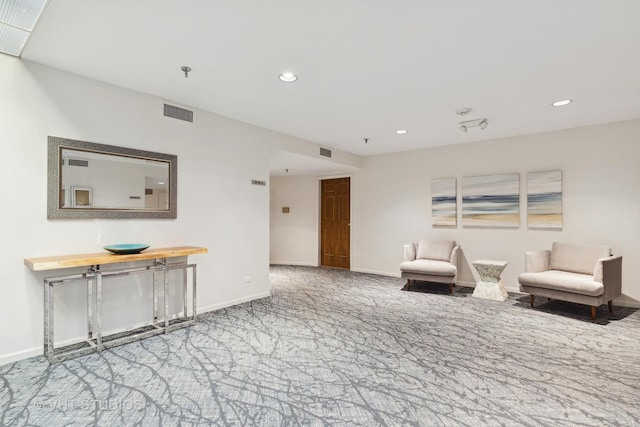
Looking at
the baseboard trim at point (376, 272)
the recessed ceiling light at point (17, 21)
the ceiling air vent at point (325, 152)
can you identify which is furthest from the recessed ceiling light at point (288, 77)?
the baseboard trim at point (376, 272)

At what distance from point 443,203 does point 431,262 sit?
1.27 m

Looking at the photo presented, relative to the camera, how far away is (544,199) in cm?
528

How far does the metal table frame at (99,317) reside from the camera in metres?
2.91

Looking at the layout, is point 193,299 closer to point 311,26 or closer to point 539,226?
point 311,26

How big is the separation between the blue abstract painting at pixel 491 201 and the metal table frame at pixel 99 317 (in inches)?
187

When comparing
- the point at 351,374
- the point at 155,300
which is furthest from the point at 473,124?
the point at 155,300

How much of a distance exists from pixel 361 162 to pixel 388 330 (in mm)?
4483

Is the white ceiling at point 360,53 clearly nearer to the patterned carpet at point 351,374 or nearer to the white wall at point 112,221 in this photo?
the white wall at point 112,221

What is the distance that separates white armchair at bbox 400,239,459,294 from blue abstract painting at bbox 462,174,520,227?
648 mm

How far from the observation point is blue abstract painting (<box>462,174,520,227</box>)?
5.54 meters

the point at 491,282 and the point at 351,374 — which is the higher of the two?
the point at 491,282

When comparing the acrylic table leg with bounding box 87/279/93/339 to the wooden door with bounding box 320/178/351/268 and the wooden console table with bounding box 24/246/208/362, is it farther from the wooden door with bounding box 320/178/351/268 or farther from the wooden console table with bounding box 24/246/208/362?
the wooden door with bounding box 320/178/351/268

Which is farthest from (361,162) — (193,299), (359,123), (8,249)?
(8,249)

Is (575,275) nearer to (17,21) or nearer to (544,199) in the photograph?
(544,199)
